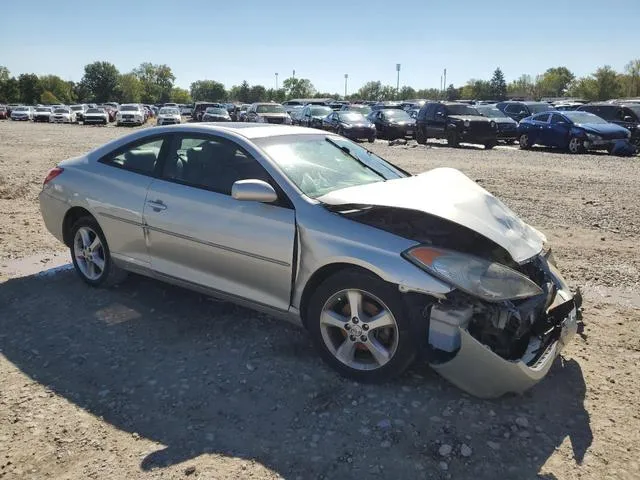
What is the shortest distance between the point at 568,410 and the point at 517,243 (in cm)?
101

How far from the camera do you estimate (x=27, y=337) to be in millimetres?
4070

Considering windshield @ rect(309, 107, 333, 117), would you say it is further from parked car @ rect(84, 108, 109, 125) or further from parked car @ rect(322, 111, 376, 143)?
parked car @ rect(84, 108, 109, 125)

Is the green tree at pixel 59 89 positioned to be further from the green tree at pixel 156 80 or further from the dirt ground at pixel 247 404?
the dirt ground at pixel 247 404

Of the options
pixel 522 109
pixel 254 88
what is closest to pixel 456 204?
pixel 522 109

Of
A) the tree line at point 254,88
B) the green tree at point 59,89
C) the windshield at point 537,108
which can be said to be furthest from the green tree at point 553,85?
the green tree at point 59,89

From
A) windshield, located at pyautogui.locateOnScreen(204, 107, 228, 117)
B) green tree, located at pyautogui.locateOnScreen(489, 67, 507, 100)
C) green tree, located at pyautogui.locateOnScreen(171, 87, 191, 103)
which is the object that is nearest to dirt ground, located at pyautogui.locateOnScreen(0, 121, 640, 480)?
windshield, located at pyautogui.locateOnScreen(204, 107, 228, 117)

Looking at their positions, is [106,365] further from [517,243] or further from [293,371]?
[517,243]

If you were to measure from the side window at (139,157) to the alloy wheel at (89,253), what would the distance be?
666 millimetres

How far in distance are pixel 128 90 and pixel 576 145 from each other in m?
115

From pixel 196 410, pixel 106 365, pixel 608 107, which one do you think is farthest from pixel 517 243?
pixel 608 107

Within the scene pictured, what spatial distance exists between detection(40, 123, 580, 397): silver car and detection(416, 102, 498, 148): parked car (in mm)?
17646

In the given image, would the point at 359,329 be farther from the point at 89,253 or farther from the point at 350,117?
the point at 350,117

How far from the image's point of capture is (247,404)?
324 cm

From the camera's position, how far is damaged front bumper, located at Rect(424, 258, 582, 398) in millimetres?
2971
